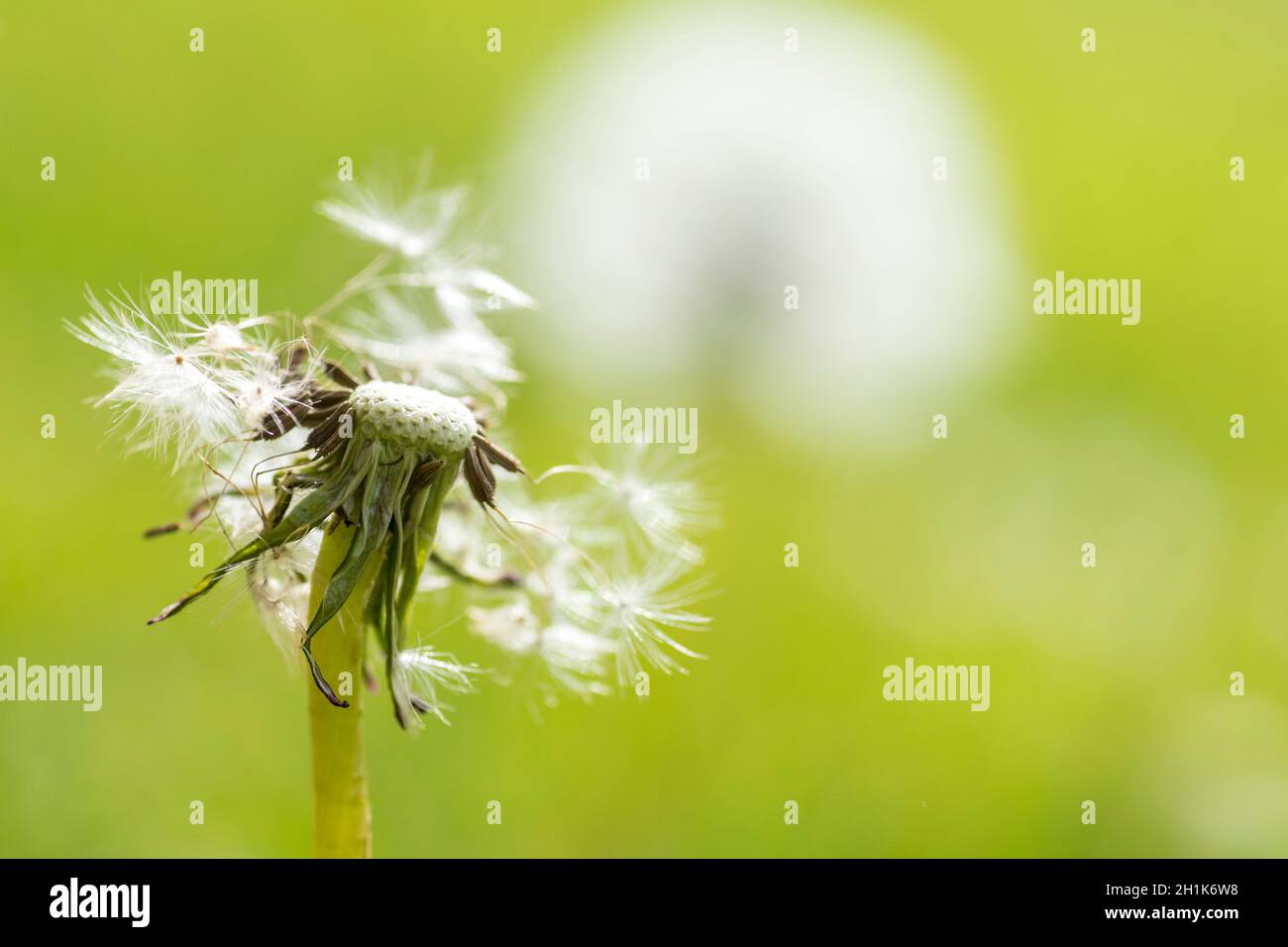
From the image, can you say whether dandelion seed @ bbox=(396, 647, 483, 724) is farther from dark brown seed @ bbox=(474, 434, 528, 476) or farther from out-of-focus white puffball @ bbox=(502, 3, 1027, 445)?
out-of-focus white puffball @ bbox=(502, 3, 1027, 445)

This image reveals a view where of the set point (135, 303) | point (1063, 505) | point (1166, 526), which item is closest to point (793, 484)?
point (1063, 505)

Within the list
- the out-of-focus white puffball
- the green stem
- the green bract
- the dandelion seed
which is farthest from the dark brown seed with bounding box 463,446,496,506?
the out-of-focus white puffball

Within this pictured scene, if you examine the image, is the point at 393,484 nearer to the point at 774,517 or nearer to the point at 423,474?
the point at 423,474

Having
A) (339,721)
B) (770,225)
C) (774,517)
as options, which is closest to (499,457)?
(339,721)

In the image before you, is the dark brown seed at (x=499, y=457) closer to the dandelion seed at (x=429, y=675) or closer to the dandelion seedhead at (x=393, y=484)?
the dandelion seedhead at (x=393, y=484)

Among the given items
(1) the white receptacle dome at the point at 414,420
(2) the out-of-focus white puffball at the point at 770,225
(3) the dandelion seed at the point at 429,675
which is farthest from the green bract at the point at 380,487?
(2) the out-of-focus white puffball at the point at 770,225

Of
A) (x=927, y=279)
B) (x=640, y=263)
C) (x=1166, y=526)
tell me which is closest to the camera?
(x=1166, y=526)
